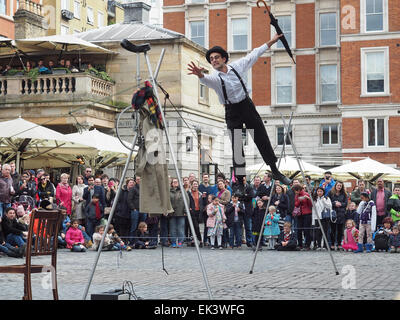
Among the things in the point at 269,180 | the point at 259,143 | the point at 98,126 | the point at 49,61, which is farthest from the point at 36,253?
the point at 49,61

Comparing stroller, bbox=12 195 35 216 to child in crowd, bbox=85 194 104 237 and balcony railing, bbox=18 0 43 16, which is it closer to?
child in crowd, bbox=85 194 104 237

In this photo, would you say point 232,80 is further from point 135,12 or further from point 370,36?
point 370,36

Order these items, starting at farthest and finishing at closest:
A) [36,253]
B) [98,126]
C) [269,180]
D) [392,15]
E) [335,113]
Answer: [335,113] < [392,15] < [98,126] < [269,180] < [36,253]

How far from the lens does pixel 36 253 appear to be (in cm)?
682

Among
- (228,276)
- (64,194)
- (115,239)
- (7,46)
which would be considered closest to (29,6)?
(7,46)

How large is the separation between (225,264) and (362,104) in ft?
87.6

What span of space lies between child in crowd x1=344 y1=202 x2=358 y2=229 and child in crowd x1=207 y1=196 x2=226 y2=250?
3.10 meters

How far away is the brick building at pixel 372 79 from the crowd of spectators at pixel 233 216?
803 inches

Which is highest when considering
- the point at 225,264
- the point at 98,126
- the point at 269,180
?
the point at 98,126

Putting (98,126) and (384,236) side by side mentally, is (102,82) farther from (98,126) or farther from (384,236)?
(384,236)

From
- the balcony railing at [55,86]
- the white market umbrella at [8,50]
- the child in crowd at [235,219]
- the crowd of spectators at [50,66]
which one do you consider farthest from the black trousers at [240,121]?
the white market umbrella at [8,50]

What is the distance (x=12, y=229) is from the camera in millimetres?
14070

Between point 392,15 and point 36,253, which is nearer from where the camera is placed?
point 36,253

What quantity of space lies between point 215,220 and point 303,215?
7.25ft
